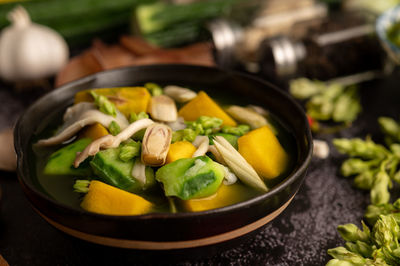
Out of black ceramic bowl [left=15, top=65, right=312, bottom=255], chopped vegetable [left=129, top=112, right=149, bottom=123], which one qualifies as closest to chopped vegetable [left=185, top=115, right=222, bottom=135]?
chopped vegetable [left=129, top=112, right=149, bottom=123]

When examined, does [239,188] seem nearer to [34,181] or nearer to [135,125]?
[135,125]

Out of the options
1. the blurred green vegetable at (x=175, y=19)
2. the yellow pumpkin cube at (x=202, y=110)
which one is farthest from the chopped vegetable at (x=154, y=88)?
the blurred green vegetable at (x=175, y=19)

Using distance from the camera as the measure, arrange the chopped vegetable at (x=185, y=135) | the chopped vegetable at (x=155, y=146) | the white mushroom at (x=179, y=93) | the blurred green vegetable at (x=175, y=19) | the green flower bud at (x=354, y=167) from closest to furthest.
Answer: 1. the chopped vegetable at (x=155, y=146)
2. the chopped vegetable at (x=185, y=135)
3. the white mushroom at (x=179, y=93)
4. the green flower bud at (x=354, y=167)
5. the blurred green vegetable at (x=175, y=19)

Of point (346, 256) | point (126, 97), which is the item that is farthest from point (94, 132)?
point (346, 256)

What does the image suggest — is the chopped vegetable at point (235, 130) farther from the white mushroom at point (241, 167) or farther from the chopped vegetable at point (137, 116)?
the chopped vegetable at point (137, 116)

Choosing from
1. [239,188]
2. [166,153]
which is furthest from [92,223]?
[239,188]

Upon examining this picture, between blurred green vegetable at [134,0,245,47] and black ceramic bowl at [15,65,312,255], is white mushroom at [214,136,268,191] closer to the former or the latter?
black ceramic bowl at [15,65,312,255]
